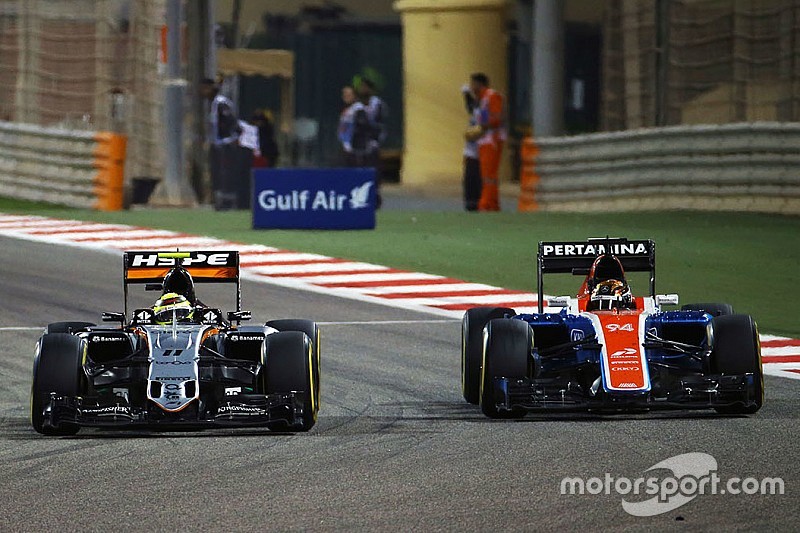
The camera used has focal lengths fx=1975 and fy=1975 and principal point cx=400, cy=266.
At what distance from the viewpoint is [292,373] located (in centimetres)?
1123

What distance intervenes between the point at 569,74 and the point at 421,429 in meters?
30.0

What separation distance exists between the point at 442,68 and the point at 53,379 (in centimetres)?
2663

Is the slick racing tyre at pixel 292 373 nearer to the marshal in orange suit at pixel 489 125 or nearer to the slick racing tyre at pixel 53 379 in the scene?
the slick racing tyre at pixel 53 379

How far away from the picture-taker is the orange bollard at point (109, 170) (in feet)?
91.0

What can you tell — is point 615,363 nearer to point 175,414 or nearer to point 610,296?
point 610,296

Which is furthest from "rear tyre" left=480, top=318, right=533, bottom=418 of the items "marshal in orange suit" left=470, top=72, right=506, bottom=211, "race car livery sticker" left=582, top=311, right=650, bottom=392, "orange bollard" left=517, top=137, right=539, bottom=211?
"orange bollard" left=517, top=137, right=539, bottom=211

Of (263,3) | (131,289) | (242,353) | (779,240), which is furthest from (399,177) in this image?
(242,353)

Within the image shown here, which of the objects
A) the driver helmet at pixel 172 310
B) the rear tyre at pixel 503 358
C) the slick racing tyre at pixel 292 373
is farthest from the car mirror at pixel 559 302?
the driver helmet at pixel 172 310

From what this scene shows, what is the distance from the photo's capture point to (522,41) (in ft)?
131

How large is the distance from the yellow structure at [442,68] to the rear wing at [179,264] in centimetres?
2454

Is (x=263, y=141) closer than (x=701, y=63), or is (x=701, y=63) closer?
(x=701, y=63)

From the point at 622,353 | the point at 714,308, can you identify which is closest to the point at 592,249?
the point at 714,308

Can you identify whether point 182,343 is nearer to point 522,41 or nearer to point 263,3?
point 522,41

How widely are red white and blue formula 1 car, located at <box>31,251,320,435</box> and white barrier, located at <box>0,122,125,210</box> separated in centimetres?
1633
